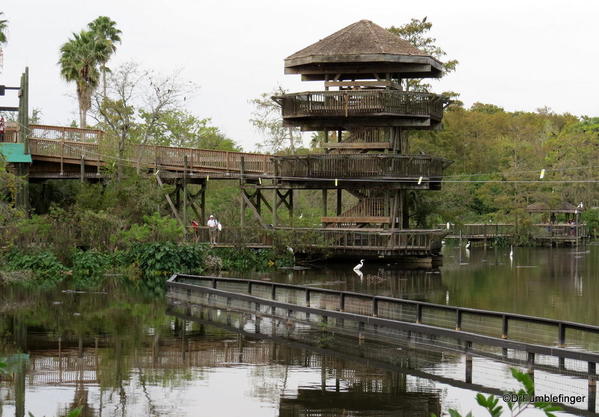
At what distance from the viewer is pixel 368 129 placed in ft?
168

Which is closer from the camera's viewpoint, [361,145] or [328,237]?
[328,237]

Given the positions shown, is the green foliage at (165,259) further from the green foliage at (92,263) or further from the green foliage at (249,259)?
the green foliage at (249,259)

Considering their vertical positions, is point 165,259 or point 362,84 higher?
point 362,84

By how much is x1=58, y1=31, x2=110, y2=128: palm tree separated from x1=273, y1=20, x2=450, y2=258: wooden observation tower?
20.8m

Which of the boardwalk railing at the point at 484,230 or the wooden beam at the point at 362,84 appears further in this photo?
the boardwalk railing at the point at 484,230

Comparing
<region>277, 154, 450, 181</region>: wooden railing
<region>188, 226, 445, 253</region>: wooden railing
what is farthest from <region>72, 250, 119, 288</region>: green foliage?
<region>277, 154, 450, 181</region>: wooden railing

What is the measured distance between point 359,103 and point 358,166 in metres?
3.21

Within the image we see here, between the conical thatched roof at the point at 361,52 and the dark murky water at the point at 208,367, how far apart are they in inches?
755

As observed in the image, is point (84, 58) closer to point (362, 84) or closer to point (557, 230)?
point (362, 84)

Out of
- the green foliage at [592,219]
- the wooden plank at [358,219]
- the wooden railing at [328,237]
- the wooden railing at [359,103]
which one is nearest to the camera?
the wooden railing at [328,237]

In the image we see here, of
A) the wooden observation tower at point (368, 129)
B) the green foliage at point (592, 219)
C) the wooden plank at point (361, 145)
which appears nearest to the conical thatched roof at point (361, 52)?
the wooden observation tower at point (368, 129)

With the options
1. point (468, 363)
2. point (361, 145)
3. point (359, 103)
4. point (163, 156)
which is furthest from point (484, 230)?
point (468, 363)

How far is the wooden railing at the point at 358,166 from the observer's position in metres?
48.3

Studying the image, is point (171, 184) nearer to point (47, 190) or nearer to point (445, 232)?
point (47, 190)
